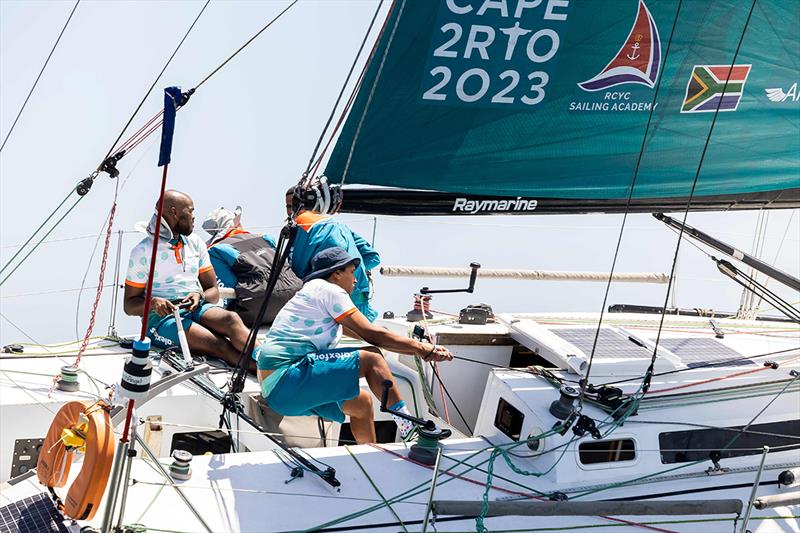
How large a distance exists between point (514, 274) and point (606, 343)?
1285mm

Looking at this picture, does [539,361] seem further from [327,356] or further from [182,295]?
[182,295]

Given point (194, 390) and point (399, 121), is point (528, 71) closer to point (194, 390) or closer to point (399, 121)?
point (399, 121)

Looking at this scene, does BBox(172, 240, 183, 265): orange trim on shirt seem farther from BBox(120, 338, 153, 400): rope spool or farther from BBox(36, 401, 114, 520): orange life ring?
BBox(120, 338, 153, 400): rope spool

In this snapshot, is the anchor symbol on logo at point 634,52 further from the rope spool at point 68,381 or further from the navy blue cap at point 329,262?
the rope spool at point 68,381

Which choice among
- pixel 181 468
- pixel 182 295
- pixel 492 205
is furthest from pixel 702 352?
pixel 182 295

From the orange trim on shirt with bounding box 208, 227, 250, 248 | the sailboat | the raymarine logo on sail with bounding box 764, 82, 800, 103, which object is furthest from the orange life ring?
the raymarine logo on sail with bounding box 764, 82, 800, 103

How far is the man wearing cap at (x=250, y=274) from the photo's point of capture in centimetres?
449

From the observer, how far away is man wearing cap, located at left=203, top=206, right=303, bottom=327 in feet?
14.7

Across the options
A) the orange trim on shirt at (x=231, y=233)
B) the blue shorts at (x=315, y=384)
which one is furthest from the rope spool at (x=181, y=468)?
the orange trim on shirt at (x=231, y=233)

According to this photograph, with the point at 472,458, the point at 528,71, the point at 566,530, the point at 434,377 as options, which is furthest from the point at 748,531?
the point at 528,71

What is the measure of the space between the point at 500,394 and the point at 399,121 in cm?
111

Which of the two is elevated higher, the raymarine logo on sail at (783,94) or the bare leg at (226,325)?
the raymarine logo on sail at (783,94)

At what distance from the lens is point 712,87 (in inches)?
143

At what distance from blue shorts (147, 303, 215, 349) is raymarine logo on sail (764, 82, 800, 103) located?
265 cm
